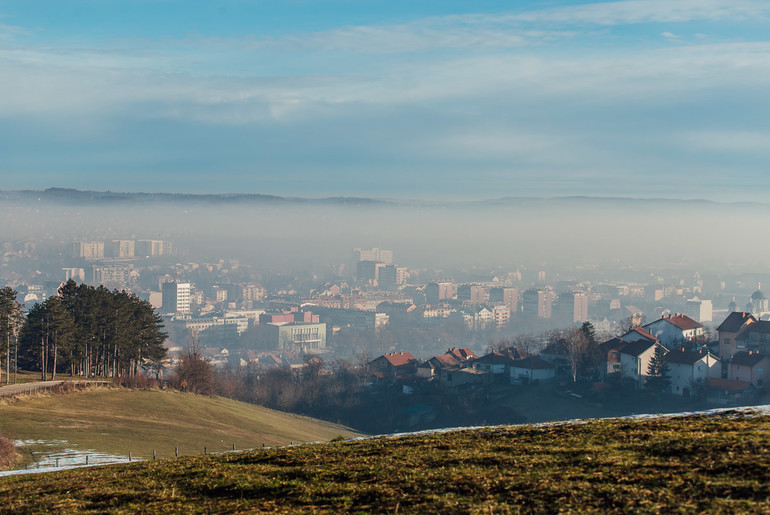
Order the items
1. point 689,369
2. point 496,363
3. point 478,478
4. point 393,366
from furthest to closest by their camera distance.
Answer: point 393,366
point 496,363
point 689,369
point 478,478

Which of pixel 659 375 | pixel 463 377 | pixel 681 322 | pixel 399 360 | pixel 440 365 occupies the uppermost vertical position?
pixel 681 322

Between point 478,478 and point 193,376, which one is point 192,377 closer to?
point 193,376

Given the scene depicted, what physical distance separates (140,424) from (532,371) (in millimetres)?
51782

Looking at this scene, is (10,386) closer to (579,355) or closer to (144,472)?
(144,472)

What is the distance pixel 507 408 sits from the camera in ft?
213

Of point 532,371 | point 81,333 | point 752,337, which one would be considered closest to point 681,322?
point 752,337

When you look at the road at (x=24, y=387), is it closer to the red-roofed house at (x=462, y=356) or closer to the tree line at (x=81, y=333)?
the tree line at (x=81, y=333)

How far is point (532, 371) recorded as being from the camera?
75.5m

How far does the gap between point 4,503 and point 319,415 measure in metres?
64.2

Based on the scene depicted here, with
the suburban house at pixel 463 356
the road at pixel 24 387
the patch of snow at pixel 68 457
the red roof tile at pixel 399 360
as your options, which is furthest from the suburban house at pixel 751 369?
the patch of snow at pixel 68 457


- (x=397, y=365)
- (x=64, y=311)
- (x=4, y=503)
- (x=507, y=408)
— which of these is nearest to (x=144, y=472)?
(x=4, y=503)

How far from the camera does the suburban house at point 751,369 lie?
210 ft

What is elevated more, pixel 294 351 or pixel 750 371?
pixel 750 371

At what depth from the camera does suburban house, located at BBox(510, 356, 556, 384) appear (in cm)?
7512
